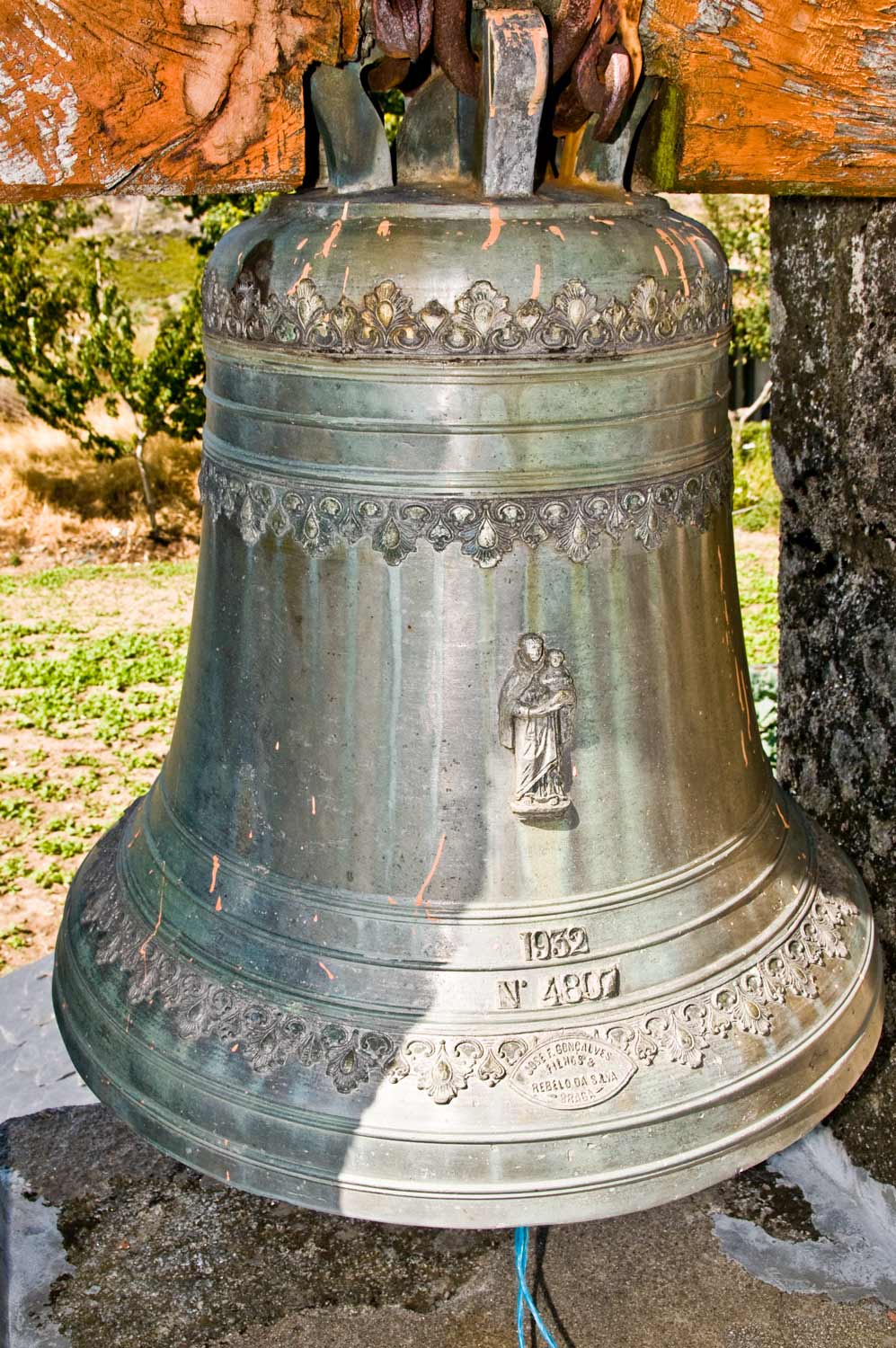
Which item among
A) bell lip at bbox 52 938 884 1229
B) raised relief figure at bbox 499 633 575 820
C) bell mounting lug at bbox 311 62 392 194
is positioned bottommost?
bell lip at bbox 52 938 884 1229

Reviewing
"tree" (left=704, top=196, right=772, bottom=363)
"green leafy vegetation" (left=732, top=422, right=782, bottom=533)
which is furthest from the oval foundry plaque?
"tree" (left=704, top=196, right=772, bottom=363)

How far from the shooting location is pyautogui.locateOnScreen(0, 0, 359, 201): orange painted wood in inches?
52.0

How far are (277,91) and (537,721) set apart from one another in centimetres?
73

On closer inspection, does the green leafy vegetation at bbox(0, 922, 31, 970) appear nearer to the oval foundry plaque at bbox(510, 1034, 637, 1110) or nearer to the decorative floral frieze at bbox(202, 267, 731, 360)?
the oval foundry plaque at bbox(510, 1034, 637, 1110)

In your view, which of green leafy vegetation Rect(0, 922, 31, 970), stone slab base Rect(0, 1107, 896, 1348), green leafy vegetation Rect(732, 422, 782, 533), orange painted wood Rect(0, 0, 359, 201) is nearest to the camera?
orange painted wood Rect(0, 0, 359, 201)

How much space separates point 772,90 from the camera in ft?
5.29

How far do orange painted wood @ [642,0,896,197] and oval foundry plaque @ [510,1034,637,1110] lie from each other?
39.7 inches

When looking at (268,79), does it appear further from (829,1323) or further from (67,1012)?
(829,1323)

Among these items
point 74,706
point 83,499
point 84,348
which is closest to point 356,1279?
point 74,706

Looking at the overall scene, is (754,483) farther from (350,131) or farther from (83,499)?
(350,131)

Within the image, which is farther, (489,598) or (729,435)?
(729,435)

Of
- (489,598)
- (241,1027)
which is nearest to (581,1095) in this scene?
(241,1027)

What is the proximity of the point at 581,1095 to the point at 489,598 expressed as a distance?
55cm

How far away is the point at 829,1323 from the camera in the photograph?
8.48 ft
